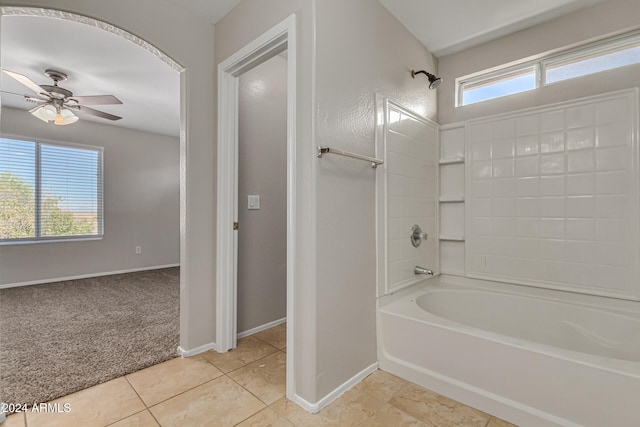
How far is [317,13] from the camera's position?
1.52 metres

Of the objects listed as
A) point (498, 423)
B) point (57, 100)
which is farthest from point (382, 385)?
point (57, 100)

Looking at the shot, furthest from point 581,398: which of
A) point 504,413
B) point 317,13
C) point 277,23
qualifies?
point 277,23

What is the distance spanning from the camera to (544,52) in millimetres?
2180

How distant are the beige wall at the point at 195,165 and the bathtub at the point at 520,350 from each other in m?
1.27

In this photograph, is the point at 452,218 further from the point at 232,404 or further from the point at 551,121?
the point at 232,404

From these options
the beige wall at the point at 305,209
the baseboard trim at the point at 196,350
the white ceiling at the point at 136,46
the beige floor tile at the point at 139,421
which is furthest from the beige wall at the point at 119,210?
the beige wall at the point at 305,209

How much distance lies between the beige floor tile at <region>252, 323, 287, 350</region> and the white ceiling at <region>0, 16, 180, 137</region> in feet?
8.52

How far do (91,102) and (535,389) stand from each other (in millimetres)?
4267

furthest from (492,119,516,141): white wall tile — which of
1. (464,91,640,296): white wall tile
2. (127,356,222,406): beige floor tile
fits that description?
(127,356,222,406): beige floor tile

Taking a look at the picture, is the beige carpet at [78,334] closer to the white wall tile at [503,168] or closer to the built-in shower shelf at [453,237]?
the built-in shower shelf at [453,237]

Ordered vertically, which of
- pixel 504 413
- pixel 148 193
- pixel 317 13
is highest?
pixel 317 13

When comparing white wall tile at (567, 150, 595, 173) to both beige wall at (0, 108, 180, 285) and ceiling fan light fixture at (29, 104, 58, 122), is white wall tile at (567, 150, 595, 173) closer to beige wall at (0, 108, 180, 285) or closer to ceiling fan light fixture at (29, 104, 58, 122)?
ceiling fan light fixture at (29, 104, 58, 122)

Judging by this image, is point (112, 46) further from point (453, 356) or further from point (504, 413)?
point (504, 413)

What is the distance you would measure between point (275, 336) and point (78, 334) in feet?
5.35
